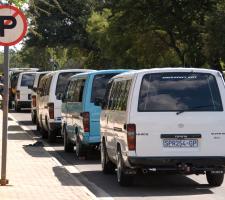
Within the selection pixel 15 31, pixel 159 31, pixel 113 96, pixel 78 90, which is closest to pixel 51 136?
pixel 78 90

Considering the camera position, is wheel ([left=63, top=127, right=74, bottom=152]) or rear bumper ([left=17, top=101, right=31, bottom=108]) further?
rear bumper ([left=17, top=101, right=31, bottom=108])

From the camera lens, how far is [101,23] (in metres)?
64.1

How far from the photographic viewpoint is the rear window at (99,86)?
17.5 m

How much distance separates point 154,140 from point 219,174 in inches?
60.8

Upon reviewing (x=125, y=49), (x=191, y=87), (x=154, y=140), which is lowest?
(x=154, y=140)

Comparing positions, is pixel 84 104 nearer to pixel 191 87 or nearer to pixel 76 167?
pixel 76 167

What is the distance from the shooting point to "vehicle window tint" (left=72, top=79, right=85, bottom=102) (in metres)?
18.1

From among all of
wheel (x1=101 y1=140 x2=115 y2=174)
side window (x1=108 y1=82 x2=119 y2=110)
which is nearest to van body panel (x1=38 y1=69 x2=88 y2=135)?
wheel (x1=101 y1=140 x2=115 y2=174)

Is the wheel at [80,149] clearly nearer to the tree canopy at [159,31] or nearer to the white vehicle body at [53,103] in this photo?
the white vehicle body at [53,103]

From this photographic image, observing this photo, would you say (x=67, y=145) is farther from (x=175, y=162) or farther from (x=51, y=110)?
(x=175, y=162)

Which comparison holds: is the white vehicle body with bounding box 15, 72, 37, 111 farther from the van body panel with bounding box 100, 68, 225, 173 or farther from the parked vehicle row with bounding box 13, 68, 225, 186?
the van body panel with bounding box 100, 68, 225, 173

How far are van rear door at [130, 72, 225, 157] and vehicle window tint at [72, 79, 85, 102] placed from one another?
224 inches

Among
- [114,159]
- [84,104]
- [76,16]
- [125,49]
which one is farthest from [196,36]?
[114,159]

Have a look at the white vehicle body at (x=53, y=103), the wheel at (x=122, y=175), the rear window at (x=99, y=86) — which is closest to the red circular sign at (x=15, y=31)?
the wheel at (x=122, y=175)
